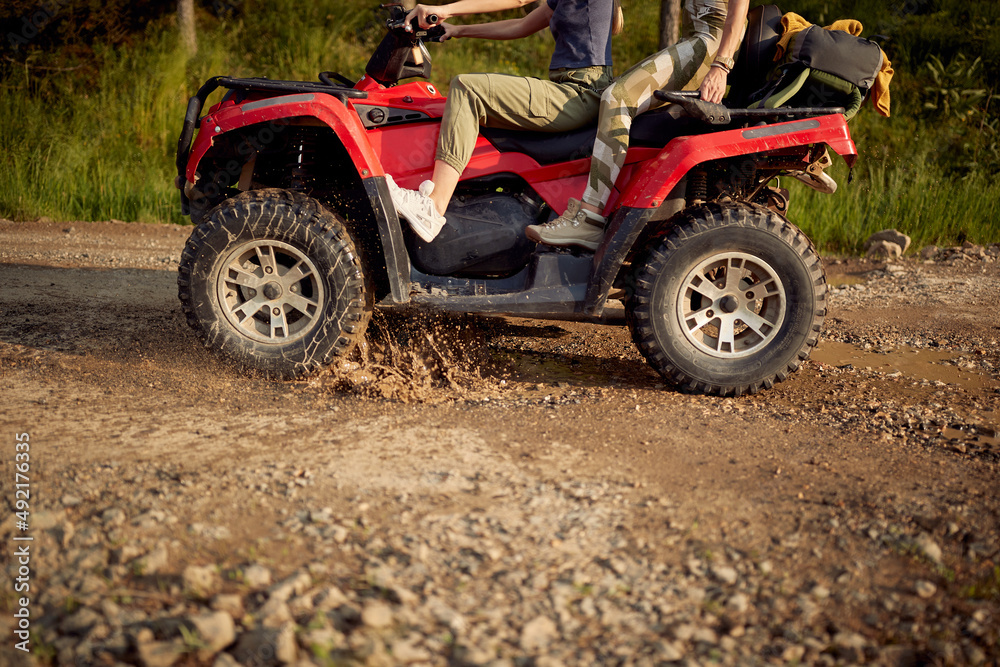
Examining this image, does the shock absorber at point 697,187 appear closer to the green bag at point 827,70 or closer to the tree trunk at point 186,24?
the green bag at point 827,70

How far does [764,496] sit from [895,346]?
105 inches

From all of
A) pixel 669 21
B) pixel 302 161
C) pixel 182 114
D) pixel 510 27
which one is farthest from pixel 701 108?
pixel 182 114

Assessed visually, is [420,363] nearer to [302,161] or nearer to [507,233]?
[507,233]

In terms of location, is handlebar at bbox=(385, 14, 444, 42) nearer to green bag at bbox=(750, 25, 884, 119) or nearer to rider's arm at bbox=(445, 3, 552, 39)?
rider's arm at bbox=(445, 3, 552, 39)

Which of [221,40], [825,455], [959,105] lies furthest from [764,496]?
[221,40]

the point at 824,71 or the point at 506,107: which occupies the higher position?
the point at 824,71

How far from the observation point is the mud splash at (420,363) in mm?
3940

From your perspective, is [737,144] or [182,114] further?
[182,114]

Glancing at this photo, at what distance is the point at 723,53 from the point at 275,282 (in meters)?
2.37

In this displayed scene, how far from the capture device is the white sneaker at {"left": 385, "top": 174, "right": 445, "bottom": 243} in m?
3.83

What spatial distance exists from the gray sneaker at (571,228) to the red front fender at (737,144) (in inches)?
10.9

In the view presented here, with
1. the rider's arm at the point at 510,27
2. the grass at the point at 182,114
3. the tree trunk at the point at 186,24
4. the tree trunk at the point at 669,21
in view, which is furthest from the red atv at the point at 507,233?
the tree trunk at the point at 186,24

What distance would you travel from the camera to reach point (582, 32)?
395cm

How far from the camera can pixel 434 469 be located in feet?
9.95
